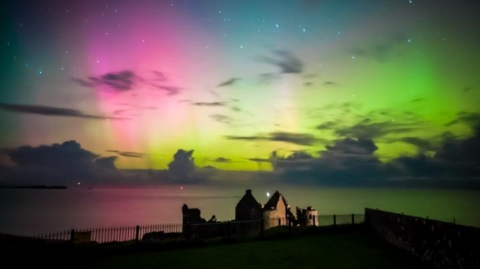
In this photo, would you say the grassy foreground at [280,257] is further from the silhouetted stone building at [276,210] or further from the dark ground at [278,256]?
the silhouetted stone building at [276,210]

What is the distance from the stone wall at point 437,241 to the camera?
12062 mm

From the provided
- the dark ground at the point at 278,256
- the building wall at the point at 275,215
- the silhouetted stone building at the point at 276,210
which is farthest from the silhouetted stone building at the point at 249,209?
the dark ground at the point at 278,256

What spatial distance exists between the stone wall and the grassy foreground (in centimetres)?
64

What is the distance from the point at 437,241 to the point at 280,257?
7217 millimetres

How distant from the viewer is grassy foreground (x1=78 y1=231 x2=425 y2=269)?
15914mm

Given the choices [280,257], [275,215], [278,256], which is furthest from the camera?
[275,215]

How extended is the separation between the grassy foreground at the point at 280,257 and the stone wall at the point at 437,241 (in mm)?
641

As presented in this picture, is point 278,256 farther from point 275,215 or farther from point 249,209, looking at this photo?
point 249,209

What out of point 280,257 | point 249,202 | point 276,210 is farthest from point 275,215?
point 280,257

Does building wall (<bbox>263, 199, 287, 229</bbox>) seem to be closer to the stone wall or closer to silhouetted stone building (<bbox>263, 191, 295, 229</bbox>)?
silhouetted stone building (<bbox>263, 191, 295, 229</bbox>)

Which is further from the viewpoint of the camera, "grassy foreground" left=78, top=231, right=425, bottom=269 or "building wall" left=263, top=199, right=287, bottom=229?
"building wall" left=263, top=199, right=287, bottom=229

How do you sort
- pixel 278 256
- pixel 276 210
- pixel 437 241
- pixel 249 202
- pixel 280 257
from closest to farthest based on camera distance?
pixel 437 241
pixel 280 257
pixel 278 256
pixel 276 210
pixel 249 202

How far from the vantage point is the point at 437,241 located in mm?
→ 14422

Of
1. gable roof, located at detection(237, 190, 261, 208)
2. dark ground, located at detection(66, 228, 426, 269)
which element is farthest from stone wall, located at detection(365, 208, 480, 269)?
gable roof, located at detection(237, 190, 261, 208)
